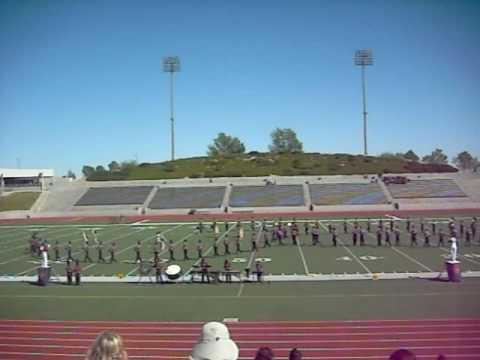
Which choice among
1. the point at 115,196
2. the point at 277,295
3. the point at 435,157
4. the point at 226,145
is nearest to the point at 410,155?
the point at 435,157

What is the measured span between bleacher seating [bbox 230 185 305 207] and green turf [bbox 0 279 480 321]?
25662 mm

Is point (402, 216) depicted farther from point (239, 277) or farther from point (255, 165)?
point (255, 165)

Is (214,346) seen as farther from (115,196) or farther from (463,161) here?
(463,161)

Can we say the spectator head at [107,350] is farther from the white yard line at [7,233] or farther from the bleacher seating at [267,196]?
the bleacher seating at [267,196]

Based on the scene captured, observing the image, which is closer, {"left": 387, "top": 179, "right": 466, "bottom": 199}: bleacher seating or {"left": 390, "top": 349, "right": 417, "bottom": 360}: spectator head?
{"left": 390, "top": 349, "right": 417, "bottom": 360}: spectator head

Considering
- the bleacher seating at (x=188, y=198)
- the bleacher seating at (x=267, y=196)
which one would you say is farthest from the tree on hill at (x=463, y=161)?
A: the bleacher seating at (x=188, y=198)

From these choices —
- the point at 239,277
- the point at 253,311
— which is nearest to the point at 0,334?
the point at 253,311

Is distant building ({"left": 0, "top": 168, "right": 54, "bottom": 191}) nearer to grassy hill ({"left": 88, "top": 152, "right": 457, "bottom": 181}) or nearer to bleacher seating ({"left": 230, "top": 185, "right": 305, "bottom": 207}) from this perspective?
grassy hill ({"left": 88, "top": 152, "right": 457, "bottom": 181})

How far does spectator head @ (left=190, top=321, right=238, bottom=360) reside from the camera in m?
2.62

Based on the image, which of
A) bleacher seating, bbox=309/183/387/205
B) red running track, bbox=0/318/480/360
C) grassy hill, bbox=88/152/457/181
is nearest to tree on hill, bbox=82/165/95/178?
grassy hill, bbox=88/152/457/181

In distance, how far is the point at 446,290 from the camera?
1095 cm

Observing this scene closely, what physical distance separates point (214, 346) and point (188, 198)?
3761 centimetres

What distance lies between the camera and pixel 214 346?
264 cm

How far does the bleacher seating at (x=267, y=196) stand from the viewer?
124 feet
